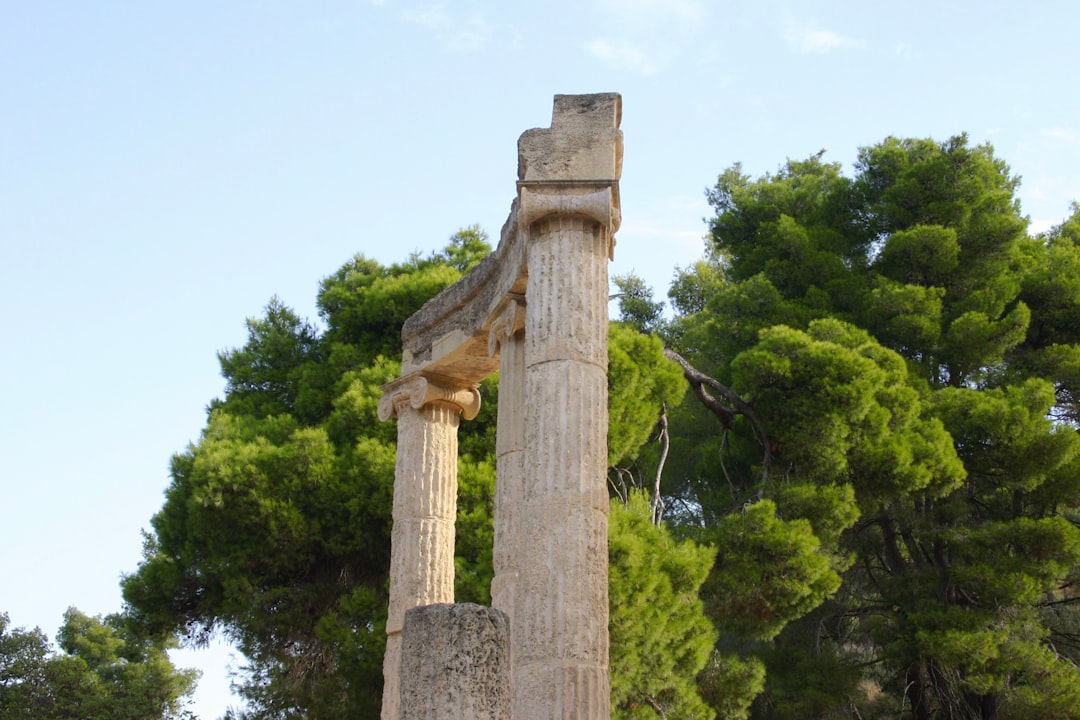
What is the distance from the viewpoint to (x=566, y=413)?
28.2 ft

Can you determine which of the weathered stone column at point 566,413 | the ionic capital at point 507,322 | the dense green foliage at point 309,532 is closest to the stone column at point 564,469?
the weathered stone column at point 566,413

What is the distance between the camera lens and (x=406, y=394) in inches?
506

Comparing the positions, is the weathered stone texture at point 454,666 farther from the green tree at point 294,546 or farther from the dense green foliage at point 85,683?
the dense green foliage at point 85,683

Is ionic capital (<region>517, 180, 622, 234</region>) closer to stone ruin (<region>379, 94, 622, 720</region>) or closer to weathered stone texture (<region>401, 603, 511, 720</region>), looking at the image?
stone ruin (<region>379, 94, 622, 720</region>)

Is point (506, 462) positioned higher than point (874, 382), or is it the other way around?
point (874, 382)

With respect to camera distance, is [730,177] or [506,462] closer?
[506,462]

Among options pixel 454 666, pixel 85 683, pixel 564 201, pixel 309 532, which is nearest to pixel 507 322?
pixel 564 201

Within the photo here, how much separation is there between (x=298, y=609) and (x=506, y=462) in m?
7.41

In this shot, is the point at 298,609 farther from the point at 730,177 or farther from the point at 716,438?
the point at 730,177

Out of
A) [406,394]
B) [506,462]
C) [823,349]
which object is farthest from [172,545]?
[823,349]

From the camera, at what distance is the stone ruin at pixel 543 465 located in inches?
212

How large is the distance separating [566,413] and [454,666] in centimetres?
350

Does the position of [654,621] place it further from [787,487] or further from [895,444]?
[895,444]

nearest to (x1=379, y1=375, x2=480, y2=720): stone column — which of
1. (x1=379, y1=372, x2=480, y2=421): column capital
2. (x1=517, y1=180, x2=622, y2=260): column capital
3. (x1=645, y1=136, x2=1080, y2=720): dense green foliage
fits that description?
(x1=379, y1=372, x2=480, y2=421): column capital
